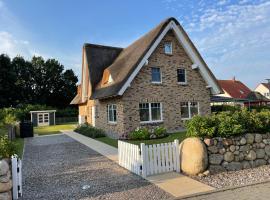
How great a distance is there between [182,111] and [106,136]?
6.54 metres

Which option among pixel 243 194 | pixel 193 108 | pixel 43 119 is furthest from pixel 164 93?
pixel 43 119

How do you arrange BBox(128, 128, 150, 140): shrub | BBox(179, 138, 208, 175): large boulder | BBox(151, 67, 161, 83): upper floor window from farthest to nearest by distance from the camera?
BBox(151, 67, 161, 83): upper floor window < BBox(128, 128, 150, 140): shrub < BBox(179, 138, 208, 175): large boulder

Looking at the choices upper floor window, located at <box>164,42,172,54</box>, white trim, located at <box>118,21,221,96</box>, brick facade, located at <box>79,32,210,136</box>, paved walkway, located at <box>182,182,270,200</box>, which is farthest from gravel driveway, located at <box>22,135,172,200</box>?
upper floor window, located at <box>164,42,172,54</box>

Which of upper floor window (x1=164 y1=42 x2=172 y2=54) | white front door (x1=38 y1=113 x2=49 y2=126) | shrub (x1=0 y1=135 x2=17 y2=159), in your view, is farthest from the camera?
white front door (x1=38 y1=113 x2=49 y2=126)

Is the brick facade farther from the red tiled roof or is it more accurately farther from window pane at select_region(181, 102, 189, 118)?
the red tiled roof

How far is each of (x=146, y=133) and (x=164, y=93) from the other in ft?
13.6

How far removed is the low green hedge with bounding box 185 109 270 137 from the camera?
29.2 ft

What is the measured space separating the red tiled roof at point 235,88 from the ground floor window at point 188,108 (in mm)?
32019

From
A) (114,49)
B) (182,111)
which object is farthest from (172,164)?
(114,49)

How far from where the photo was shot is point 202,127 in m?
8.92

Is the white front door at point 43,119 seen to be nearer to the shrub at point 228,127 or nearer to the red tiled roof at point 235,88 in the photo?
the red tiled roof at point 235,88

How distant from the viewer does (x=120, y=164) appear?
10273 millimetres

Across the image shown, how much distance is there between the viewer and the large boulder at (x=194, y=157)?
8.36 metres

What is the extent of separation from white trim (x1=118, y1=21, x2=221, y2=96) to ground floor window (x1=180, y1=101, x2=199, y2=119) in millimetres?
2081
